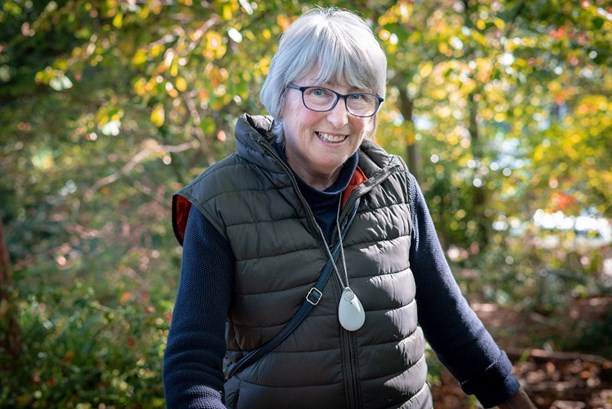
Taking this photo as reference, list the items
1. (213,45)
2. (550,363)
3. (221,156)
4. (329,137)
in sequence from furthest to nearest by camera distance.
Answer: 1. (550,363)
2. (221,156)
3. (213,45)
4. (329,137)

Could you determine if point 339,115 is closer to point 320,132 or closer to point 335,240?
point 320,132

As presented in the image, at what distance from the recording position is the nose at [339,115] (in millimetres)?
1924

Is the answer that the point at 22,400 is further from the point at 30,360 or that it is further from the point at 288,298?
the point at 288,298

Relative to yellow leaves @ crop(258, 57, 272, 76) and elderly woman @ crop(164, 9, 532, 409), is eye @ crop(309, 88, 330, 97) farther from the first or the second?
yellow leaves @ crop(258, 57, 272, 76)

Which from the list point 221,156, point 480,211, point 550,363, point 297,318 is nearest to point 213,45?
point 221,156

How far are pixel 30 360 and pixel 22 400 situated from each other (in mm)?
343

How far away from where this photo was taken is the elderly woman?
179 centimetres

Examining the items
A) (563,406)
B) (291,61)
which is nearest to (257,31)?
(291,61)

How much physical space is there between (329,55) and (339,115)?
0.17 meters

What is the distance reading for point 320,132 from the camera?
1.97 m

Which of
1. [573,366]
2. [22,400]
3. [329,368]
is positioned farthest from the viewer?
[573,366]

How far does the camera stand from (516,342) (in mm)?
6668

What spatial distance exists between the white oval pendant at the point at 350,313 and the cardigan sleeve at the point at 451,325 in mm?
350

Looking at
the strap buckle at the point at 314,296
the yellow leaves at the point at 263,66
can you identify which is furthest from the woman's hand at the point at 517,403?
the yellow leaves at the point at 263,66
